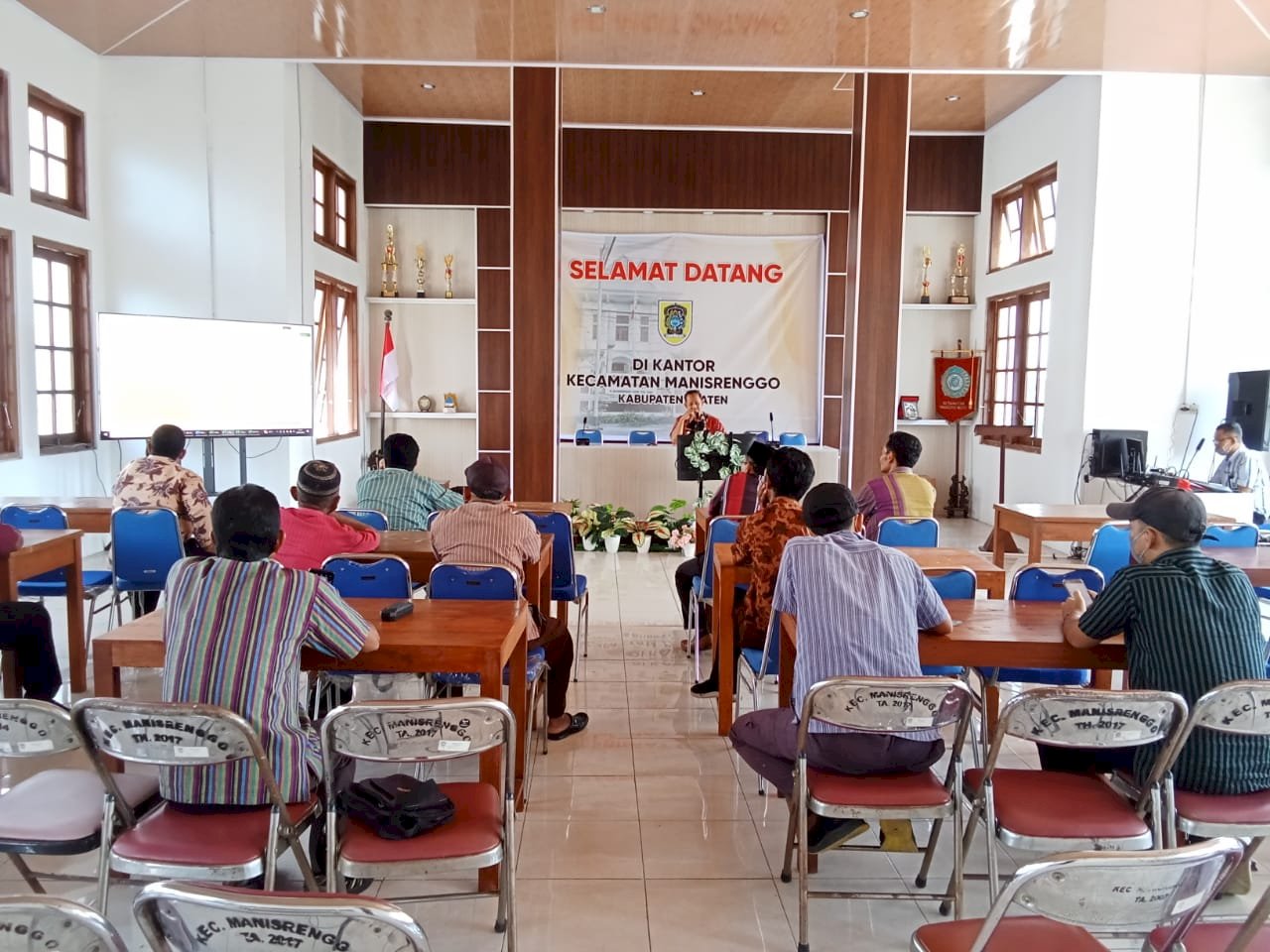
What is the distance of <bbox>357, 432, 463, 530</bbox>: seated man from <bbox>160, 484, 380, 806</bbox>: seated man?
2.22 metres

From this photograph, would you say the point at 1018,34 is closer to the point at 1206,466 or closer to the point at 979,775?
the point at 1206,466

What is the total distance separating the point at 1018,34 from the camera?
6273 millimetres

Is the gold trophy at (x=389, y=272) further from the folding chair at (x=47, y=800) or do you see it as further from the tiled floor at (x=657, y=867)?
the folding chair at (x=47, y=800)

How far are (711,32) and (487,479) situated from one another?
13.3 feet

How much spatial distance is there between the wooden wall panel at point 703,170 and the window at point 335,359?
2.50m

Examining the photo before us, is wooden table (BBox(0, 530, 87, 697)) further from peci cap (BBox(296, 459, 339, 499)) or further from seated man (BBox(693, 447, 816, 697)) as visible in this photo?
seated man (BBox(693, 447, 816, 697))

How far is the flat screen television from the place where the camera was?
6.49m

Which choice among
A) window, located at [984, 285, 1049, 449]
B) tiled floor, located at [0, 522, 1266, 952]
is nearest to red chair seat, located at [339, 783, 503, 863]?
tiled floor, located at [0, 522, 1266, 952]

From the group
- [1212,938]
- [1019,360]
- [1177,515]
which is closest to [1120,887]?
[1212,938]

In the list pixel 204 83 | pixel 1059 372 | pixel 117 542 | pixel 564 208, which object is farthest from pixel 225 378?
pixel 1059 372

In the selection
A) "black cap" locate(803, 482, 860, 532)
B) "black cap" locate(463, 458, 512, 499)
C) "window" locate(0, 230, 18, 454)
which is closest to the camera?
"black cap" locate(803, 482, 860, 532)

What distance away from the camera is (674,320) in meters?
10.2

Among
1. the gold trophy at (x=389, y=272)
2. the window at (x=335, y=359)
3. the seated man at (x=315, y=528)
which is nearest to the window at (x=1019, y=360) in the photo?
the gold trophy at (x=389, y=272)

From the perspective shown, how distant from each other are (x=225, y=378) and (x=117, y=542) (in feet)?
9.79
